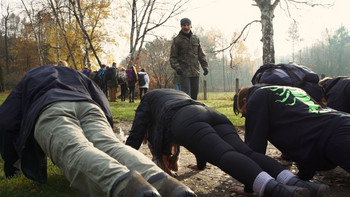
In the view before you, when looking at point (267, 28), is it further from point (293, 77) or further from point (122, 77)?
point (122, 77)

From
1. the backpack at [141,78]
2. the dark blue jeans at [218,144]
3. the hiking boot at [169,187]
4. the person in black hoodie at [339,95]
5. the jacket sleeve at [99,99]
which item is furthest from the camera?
the backpack at [141,78]

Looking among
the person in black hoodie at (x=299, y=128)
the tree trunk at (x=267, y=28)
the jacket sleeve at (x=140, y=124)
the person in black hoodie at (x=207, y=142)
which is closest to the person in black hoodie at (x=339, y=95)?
the person in black hoodie at (x=299, y=128)

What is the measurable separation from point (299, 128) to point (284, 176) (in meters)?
0.57

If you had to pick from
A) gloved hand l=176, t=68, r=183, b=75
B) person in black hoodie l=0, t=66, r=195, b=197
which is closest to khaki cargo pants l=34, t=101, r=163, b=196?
person in black hoodie l=0, t=66, r=195, b=197

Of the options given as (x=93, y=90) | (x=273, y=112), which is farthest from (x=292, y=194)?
(x=93, y=90)

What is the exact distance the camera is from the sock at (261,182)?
89.7 inches

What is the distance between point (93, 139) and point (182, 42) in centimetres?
547

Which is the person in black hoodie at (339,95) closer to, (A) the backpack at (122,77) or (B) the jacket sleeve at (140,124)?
(B) the jacket sleeve at (140,124)

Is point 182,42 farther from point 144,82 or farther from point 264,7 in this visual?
point 144,82

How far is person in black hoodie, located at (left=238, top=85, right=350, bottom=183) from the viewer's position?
261 centimetres

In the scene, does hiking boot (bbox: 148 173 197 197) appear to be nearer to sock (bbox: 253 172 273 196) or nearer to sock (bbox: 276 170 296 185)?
sock (bbox: 253 172 273 196)

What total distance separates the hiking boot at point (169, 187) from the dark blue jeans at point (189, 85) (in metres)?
5.64

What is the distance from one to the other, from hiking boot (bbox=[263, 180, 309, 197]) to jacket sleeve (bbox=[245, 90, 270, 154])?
2.39ft

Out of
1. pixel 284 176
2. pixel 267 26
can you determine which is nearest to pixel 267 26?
pixel 267 26
